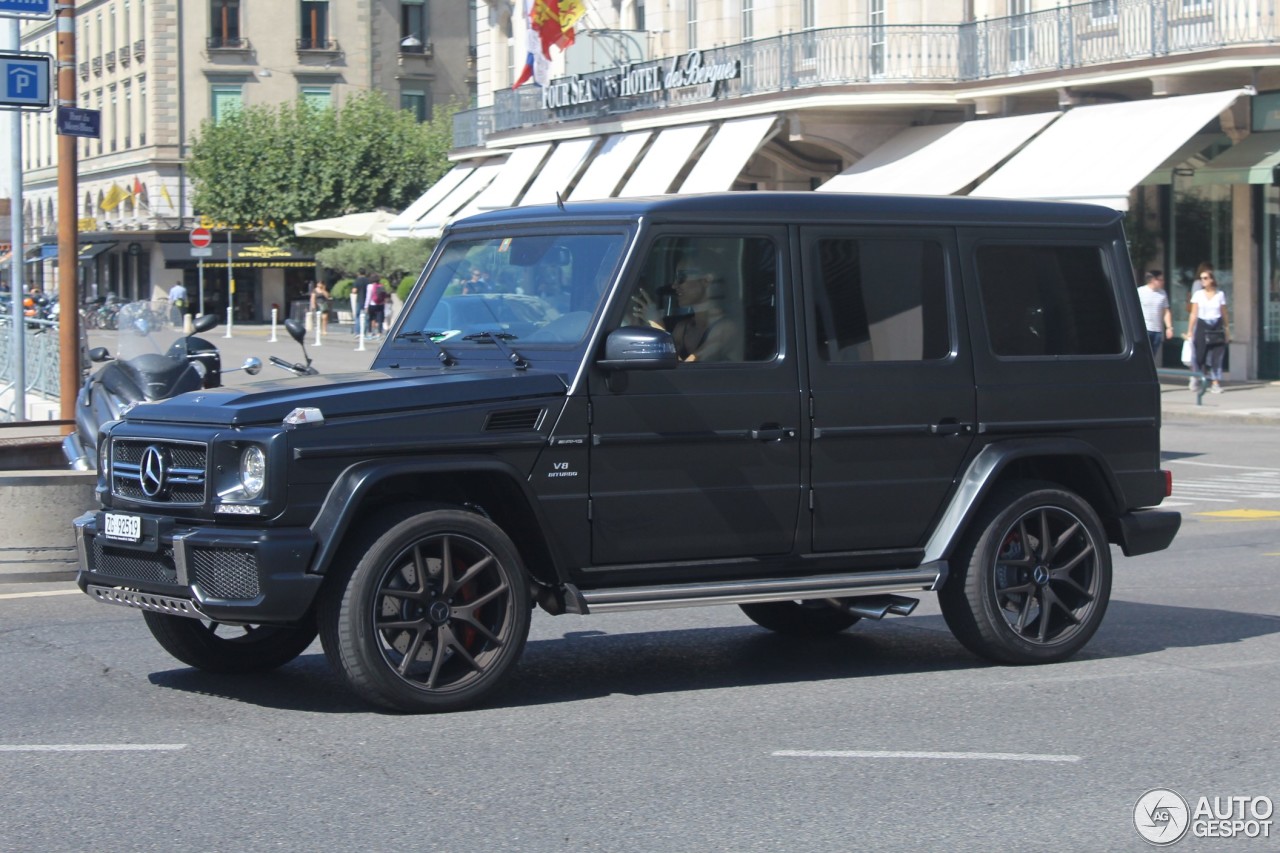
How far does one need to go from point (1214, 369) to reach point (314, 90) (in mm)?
56467

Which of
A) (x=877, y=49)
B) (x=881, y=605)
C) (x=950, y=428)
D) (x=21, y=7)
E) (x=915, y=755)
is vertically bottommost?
(x=915, y=755)

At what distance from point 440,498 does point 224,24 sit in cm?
7299

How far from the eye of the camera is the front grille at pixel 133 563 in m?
6.85

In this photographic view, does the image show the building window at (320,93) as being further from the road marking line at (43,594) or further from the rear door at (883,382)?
the rear door at (883,382)

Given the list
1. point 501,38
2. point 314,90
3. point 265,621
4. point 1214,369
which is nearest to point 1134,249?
point 1214,369

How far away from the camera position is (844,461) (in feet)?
25.1

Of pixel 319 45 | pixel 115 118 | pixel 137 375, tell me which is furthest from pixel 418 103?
pixel 137 375

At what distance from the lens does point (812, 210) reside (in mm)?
7707

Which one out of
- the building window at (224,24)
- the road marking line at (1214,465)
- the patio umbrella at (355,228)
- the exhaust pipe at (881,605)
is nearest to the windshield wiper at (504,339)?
the exhaust pipe at (881,605)

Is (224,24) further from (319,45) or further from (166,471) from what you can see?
(166,471)

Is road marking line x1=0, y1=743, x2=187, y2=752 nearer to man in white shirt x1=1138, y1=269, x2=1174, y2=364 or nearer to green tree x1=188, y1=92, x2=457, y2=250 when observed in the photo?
man in white shirt x1=1138, y1=269, x2=1174, y2=364

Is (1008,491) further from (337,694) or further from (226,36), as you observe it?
(226,36)

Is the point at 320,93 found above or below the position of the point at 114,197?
above

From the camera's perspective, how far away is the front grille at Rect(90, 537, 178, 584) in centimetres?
685
